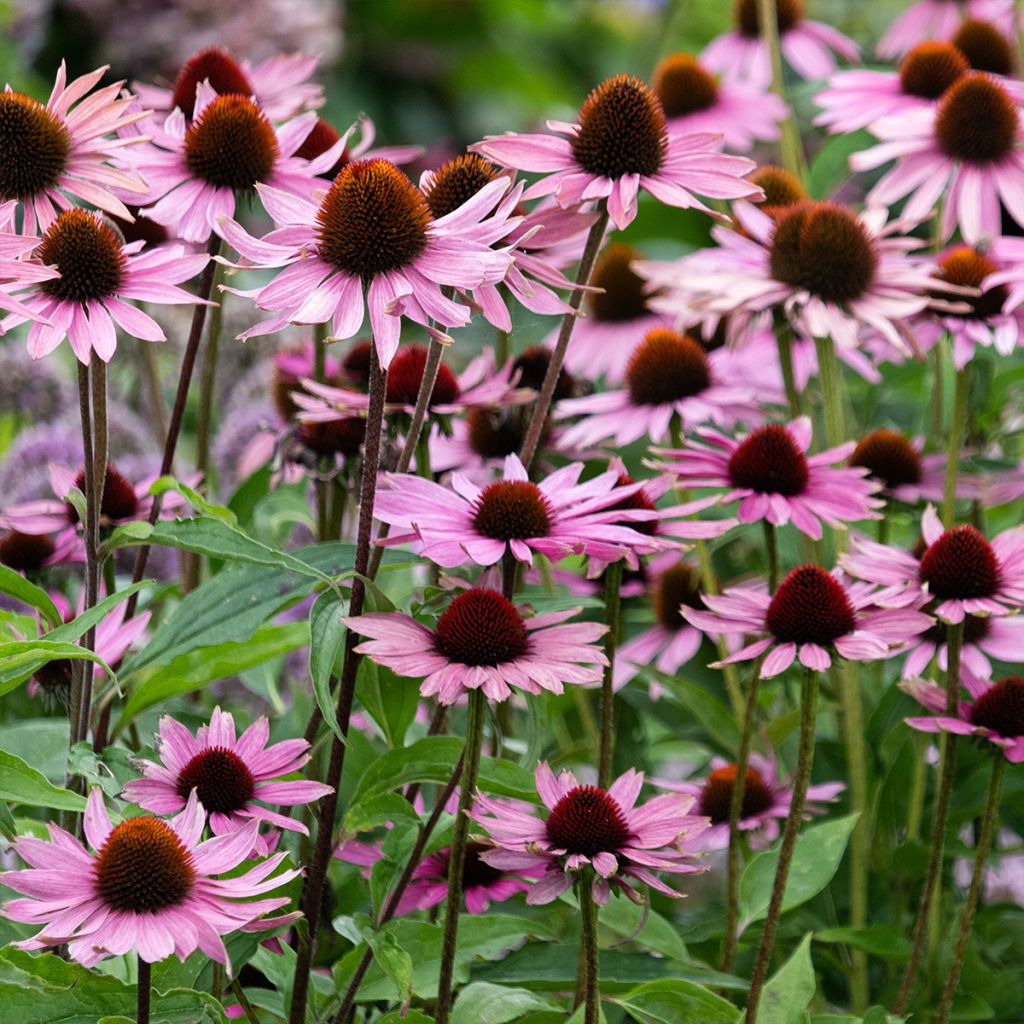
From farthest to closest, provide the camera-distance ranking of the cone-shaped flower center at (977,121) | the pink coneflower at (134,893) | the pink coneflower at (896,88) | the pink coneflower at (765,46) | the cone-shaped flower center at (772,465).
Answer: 1. the pink coneflower at (765,46)
2. the pink coneflower at (896,88)
3. the cone-shaped flower center at (977,121)
4. the cone-shaped flower center at (772,465)
5. the pink coneflower at (134,893)

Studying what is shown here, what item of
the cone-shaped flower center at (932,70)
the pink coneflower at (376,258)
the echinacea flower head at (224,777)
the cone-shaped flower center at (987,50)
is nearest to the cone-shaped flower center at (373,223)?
the pink coneflower at (376,258)

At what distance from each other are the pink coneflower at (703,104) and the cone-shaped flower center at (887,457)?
41cm

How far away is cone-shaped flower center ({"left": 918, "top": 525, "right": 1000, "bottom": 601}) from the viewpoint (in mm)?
780

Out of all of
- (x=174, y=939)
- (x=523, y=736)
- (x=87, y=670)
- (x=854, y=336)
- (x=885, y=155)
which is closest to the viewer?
(x=174, y=939)

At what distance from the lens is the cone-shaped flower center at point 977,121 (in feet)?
3.50

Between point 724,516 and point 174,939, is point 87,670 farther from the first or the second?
point 724,516

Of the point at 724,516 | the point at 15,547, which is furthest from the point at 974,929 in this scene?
the point at 15,547

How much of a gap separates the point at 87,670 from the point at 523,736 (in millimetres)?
568

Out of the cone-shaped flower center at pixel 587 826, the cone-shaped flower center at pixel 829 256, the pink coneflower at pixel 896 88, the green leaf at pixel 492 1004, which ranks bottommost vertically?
the green leaf at pixel 492 1004

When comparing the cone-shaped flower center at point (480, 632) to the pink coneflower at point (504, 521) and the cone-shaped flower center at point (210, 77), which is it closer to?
the pink coneflower at point (504, 521)

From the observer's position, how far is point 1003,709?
78 cm

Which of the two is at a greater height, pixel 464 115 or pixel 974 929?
pixel 464 115

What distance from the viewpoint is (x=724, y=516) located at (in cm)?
112

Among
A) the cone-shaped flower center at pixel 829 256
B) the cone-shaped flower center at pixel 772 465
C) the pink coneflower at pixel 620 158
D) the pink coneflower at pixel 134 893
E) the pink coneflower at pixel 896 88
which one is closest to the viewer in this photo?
the pink coneflower at pixel 134 893
